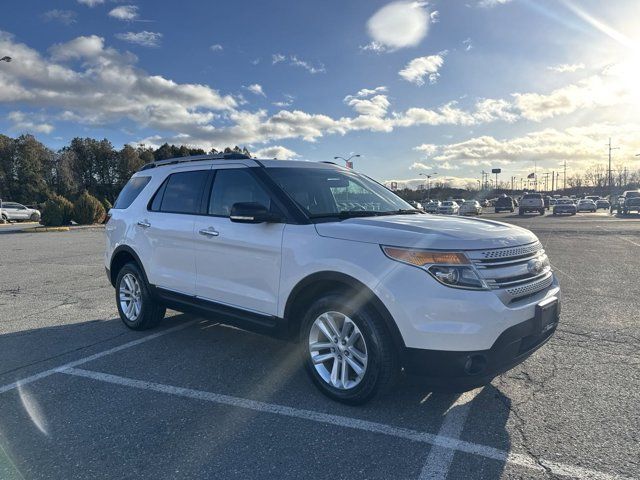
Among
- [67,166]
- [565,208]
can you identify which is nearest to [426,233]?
[565,208]

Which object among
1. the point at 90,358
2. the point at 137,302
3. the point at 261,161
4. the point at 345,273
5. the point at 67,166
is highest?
the point at 67,166

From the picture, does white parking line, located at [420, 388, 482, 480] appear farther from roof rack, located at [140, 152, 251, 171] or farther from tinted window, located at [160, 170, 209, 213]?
tinted window, located at [160, 170, 209, 213]

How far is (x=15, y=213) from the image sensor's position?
38.7 meters

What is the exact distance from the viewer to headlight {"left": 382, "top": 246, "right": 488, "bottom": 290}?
300cm

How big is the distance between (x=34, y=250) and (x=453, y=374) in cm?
1536

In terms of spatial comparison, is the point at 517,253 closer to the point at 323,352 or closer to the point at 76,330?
the point at 323,352

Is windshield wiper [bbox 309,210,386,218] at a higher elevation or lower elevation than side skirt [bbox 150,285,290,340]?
higher

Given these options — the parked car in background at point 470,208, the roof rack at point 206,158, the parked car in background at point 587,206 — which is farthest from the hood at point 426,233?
the parked car in background at point 587,206

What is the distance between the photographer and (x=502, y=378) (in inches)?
158

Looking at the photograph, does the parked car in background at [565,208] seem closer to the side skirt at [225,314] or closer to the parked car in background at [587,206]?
the parked car in background at [587,206]

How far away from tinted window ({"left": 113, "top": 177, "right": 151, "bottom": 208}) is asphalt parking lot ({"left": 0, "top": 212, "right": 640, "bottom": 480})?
159 centimetres

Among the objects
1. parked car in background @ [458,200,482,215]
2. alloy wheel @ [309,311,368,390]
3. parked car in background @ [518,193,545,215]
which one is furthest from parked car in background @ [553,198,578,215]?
alloy wheel @ [309,311,368,390]

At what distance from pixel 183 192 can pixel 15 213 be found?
1628 inches

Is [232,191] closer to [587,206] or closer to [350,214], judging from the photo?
[350,214]
